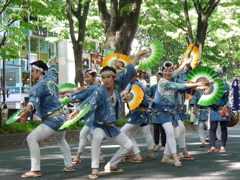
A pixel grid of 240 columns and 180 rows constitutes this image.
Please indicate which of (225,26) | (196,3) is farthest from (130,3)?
(225,26)

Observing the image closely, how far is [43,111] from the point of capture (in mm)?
7758

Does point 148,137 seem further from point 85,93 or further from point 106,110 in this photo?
point 106,110

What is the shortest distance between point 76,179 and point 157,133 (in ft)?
18.7

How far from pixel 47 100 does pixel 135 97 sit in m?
2.38

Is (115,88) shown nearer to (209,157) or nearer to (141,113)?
(141,113)

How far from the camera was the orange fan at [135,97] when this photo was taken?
955cm

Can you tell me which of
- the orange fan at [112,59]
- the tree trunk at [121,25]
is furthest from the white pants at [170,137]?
the tree trunk at [121,25]

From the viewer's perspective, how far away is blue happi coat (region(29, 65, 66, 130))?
7.61 metres

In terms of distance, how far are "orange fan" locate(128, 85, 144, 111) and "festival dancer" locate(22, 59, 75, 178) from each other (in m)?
1.93

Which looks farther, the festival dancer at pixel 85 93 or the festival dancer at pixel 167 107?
the festival dancer at pixel 85 93

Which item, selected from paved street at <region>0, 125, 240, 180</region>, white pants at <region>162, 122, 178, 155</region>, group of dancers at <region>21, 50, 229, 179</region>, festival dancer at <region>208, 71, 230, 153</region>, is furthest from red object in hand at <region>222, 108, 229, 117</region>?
white pants at <region>162, 122, 178, 155</region>

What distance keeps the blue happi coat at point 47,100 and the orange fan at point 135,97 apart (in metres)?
2.01

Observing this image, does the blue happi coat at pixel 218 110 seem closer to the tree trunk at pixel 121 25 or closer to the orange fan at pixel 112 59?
the orange fan at pixel 112 59

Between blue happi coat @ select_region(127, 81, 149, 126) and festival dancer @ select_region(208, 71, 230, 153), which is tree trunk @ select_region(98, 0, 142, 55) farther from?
blue happi coat @ select_region(127, 81, 149, 126)
